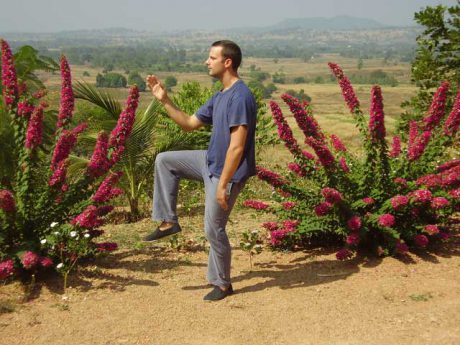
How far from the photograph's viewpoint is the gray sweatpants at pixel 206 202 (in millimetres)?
4598

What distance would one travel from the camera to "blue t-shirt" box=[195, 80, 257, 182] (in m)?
4.30

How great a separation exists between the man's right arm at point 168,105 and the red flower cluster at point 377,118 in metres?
1.68

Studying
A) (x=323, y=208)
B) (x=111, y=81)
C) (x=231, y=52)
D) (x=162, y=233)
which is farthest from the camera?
(x=111, y=81)

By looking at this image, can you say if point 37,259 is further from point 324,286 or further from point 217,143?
point 324,286

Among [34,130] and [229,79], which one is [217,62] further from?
[34,130]

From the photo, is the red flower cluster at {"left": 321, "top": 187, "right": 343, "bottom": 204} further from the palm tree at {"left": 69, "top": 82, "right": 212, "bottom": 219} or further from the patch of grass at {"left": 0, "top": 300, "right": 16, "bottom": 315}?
the palm tree at {"left": 69, "top": 82, "right": 212, "bottom": 219}

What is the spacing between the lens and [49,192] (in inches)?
199

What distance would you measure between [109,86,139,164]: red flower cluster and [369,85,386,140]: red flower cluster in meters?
2.27

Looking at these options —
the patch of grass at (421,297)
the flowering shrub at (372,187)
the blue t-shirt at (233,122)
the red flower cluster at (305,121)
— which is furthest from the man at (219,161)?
the patch of grass at (421,297)

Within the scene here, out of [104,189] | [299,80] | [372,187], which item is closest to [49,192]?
[104,189]

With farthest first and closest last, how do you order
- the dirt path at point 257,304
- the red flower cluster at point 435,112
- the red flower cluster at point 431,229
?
the red flower cluster at point 435,112, the red flower cluster at point 431,229, the dirt path at point 257,304

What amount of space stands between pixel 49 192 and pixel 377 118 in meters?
3.26

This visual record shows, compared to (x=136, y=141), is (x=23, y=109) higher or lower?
higher

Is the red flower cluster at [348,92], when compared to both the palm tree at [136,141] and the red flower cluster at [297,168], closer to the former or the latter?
the red flower cluster at [297,168]
